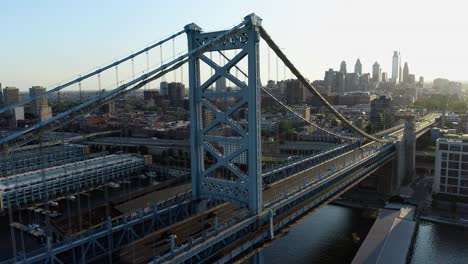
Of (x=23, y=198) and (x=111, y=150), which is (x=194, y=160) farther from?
(x=111, y=150)

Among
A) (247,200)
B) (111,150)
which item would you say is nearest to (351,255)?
(247,200)

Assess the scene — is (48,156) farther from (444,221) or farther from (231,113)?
(444,221)

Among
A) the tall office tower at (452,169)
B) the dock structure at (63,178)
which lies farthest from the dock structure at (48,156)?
→ the tall office tower at (452,169)

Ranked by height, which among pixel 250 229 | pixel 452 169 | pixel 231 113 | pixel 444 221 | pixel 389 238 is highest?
pixel 231 113

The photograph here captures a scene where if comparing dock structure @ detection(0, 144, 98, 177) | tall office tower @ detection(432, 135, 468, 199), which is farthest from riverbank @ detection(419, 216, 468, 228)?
dock structure @ detection(0, 144, 98, 177)

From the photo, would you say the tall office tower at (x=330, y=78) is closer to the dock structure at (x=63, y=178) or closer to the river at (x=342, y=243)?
the dock structure at (x=63, y=178)

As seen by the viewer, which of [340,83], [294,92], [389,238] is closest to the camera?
[389,238]

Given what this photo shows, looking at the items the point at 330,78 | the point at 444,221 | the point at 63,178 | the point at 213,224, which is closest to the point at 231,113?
the point at 213,224
